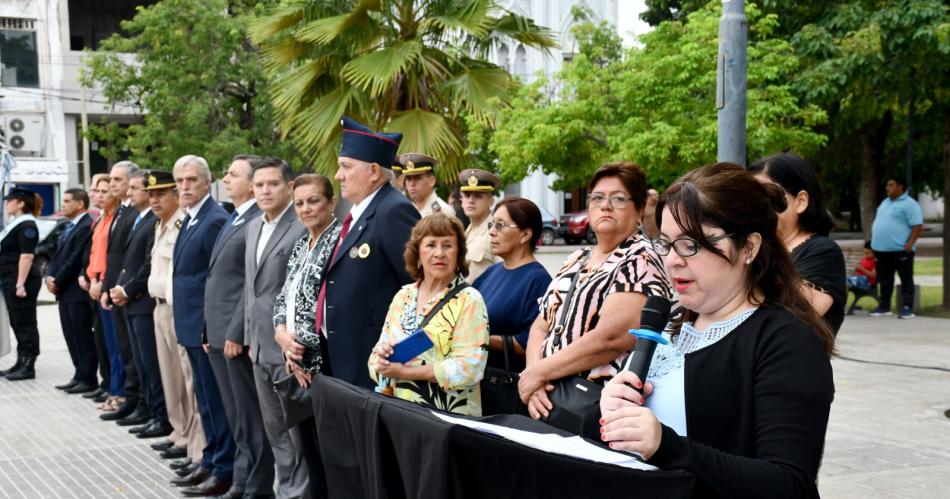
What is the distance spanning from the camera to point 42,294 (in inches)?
965

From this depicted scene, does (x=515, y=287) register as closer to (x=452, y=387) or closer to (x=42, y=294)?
(x=452, y=387)

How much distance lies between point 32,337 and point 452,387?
9.81 m

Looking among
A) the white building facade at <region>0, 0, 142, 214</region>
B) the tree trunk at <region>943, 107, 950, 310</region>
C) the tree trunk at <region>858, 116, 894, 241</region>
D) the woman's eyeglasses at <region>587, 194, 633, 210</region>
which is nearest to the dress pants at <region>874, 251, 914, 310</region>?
the tree trunk at <region>943, 107, 950, 310</region>

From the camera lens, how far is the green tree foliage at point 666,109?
15375mm

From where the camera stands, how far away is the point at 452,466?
2.25 metres

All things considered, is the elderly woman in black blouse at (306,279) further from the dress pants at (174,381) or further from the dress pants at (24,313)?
the dress pants at (24,313)

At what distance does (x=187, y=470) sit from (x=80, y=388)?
15.5 feet

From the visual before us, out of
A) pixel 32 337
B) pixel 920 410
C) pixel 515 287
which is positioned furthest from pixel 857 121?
pixel 515 287

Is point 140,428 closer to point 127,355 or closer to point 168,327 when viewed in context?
point 127,355

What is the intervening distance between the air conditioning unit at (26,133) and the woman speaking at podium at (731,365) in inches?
1686

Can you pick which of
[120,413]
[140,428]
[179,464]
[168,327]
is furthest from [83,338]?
[179,464]

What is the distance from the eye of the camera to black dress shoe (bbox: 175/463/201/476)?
7.56 meters

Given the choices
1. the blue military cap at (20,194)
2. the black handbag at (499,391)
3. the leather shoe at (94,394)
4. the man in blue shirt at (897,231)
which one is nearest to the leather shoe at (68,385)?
the leather shoe at (94,394)

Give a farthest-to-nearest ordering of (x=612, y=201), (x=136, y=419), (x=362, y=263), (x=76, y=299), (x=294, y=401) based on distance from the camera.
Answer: (x=76, y=299), (x=136, y=419), (x=294, y=401), (x=362, y=263), (x=612, y=201)
